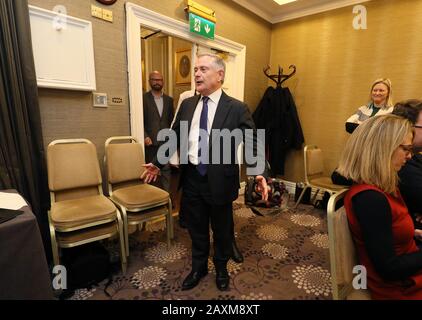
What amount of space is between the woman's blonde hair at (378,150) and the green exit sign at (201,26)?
84.7 inches

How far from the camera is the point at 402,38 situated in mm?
2750

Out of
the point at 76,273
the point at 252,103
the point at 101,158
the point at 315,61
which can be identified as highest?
the point at 315,61

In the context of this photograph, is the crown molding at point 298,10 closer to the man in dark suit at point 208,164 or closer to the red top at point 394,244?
the man in dark suit at point 208,164

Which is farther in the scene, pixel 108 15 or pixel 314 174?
pixel 314 174

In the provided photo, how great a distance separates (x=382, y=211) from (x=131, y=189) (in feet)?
Answer: 5.80

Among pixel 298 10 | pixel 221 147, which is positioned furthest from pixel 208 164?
pixel 298 10

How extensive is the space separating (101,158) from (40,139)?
0.52 metres

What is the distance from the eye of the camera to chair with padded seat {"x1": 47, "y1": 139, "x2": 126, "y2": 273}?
58.7 inches

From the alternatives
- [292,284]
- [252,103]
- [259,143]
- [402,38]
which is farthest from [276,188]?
[402,38]

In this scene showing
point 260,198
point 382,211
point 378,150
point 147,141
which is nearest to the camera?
point 382,211

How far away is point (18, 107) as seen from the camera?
1.53 metres

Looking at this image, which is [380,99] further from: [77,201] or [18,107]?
[18,107]

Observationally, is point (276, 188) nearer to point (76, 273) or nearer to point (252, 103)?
point (252, 103)

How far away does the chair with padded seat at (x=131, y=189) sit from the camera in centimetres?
181
